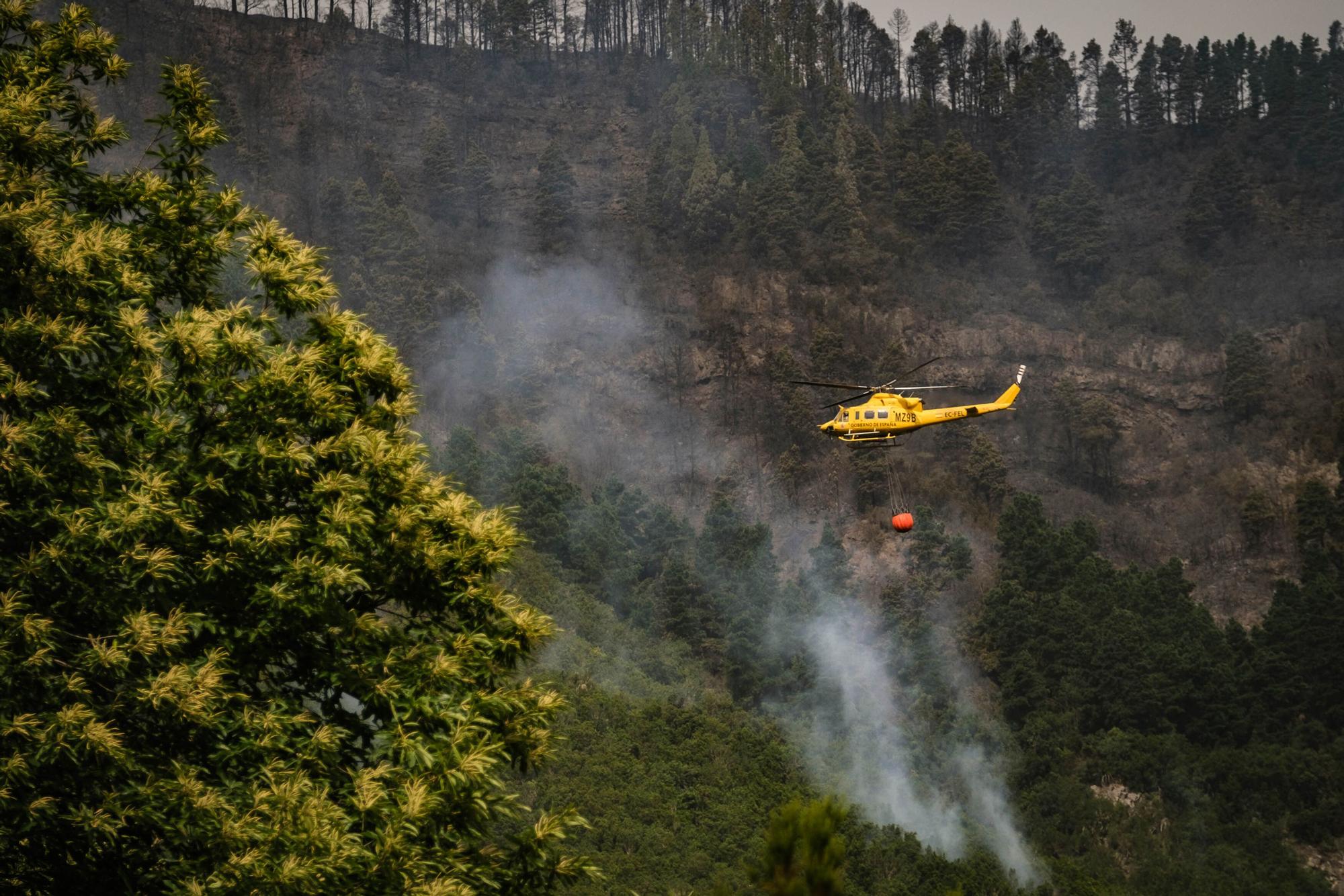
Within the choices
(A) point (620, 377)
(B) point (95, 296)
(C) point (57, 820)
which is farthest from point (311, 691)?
(A) point (620, 377)

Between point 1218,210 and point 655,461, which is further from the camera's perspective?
point 1218,210

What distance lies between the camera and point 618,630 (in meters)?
51.5

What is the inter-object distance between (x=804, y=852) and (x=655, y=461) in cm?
6263

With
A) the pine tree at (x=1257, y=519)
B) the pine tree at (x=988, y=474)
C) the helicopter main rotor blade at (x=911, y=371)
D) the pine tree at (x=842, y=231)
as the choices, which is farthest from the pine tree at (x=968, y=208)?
the pine tree at (x=1257, y=519)

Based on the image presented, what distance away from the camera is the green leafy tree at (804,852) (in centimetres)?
766

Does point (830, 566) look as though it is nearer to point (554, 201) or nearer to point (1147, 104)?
point (554, 201)

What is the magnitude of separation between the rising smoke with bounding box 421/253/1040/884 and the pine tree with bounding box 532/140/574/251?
2.41 metres

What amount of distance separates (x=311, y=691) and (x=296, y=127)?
84.2 metres

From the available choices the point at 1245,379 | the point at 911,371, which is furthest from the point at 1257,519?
the point at 911,371

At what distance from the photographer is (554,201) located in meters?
82.2

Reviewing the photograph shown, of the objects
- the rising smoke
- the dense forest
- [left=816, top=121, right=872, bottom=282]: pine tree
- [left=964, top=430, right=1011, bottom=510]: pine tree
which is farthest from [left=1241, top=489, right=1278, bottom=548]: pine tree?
[left=816, top=121, right=872, bottom=282]: pine tree

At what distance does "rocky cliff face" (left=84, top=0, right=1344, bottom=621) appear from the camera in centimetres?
6738

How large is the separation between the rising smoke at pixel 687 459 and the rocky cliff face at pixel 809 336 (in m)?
0.28

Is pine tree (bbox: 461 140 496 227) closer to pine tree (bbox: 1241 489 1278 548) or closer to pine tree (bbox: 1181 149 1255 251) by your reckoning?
pine tree (bbox: 1181 149 1255 251)
